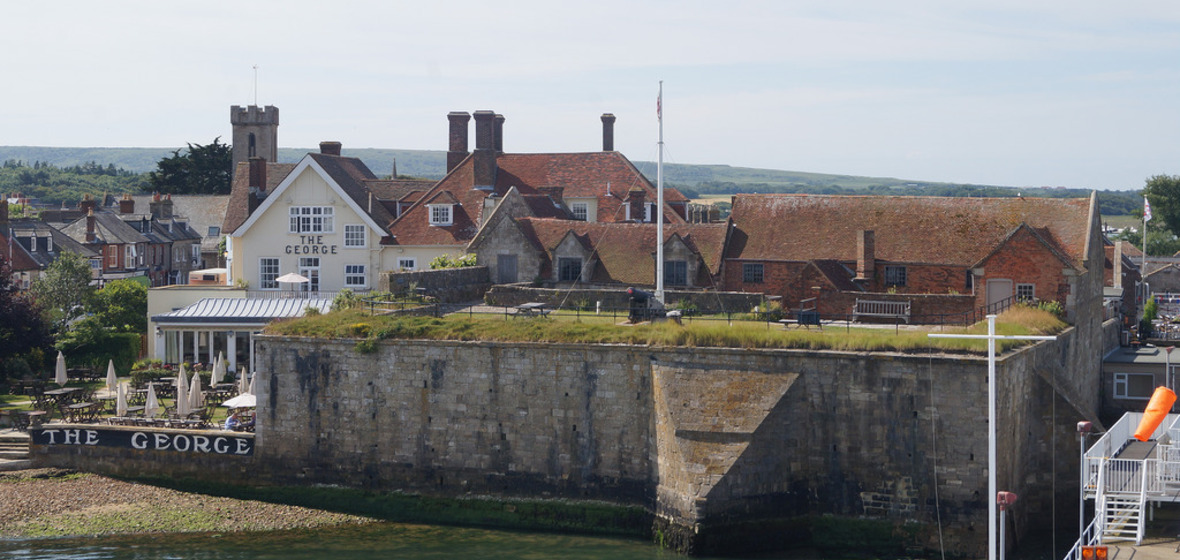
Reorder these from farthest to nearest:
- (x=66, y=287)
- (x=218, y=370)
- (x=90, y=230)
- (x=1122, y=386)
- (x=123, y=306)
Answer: (x=90, y=230)
(x=66, y=287)
(x=123, y=306)
(x=1122, y=386)
(x=218, y=370)

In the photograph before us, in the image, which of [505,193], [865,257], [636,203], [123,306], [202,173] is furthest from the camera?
[202,173]

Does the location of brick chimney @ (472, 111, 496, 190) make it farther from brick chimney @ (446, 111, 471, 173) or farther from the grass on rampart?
the grass on rampart

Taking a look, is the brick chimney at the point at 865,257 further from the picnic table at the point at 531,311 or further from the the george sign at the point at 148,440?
the the george sign at the point at 148,440

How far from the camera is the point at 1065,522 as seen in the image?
34250 mm

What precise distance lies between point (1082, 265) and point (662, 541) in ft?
57.9

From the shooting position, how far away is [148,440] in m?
38.2

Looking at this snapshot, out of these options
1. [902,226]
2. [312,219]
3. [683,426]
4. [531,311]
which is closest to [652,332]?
[683,426]

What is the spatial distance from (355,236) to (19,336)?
42.7 ft

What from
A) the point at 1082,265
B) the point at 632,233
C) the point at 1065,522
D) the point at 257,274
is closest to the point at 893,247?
the point at 1082,265

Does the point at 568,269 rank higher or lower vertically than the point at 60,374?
higher

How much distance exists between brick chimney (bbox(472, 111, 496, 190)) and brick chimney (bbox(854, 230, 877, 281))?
19.4 meters

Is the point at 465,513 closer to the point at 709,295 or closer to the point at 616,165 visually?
the point at 709,295

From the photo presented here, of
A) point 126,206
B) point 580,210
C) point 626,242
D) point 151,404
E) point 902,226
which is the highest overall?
point 126,206

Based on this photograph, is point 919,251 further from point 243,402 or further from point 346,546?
point 243,402
